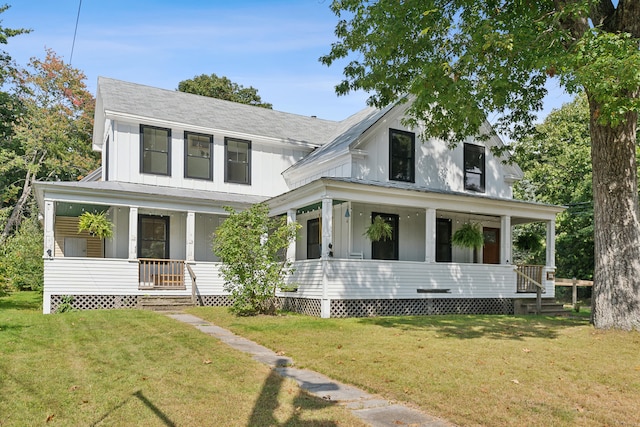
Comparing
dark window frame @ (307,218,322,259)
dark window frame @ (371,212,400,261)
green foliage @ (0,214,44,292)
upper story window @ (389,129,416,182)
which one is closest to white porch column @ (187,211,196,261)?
dark window frame @ (307,218,322,259)

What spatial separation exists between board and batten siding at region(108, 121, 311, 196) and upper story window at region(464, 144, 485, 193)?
626 cm

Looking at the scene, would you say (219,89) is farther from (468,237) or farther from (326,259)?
(326,259)

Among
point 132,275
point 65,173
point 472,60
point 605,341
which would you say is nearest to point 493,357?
point 605,341

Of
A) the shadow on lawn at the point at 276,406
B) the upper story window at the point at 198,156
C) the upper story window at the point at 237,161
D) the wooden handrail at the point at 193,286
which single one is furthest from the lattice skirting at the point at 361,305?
the shadow on lawn at the point at 276,406

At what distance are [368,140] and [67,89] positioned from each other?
26.9 meters

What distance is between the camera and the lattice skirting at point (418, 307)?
15.0m

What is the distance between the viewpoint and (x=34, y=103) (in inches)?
1405

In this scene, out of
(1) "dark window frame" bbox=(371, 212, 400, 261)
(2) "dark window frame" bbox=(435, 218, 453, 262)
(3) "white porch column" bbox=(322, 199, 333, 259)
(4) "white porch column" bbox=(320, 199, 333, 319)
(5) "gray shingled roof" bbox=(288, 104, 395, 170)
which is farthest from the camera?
(2) "dark window frame" bbox=(435, 218, 453, 262)

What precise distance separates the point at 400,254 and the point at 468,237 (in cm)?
238

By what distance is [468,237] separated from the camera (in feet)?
61.5

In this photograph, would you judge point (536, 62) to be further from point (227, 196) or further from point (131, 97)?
point (131, 97)

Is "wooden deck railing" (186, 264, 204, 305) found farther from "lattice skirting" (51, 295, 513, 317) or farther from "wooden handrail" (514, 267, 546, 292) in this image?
"wooden handrail" (514, 267, 546, 292)

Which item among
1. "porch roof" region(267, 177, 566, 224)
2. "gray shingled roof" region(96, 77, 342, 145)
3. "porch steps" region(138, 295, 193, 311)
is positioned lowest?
"porch steps" region(138, 295, 193, 311)

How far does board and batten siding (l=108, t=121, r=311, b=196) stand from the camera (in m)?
18.3
